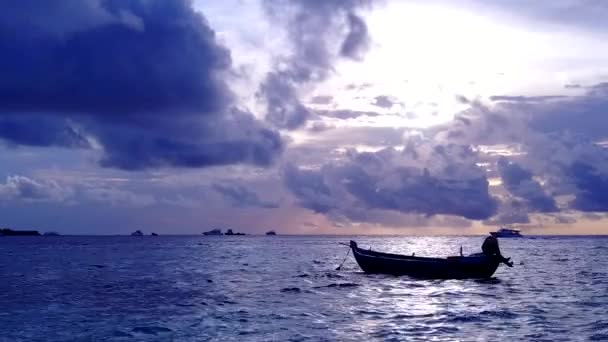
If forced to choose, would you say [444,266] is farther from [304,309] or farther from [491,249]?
[304,309]

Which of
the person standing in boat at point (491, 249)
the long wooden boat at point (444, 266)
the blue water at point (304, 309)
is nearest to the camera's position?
the blue water at point (304, 309)

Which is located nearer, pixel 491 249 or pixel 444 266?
pixel 491 249

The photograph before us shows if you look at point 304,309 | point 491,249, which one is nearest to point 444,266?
point 491,249

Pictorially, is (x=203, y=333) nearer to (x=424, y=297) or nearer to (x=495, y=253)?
(x=424, y=297)

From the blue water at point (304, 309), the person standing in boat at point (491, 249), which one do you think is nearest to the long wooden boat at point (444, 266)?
the person standing in boat at point (491, 249)

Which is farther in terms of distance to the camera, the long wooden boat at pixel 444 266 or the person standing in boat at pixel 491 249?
the long wooden boat at pixel 444 266

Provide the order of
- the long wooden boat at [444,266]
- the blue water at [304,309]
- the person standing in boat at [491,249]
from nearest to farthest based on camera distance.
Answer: the blue water at [304,309] < the person standing in boat at [491,249] < the long wooden boat at [444,266]

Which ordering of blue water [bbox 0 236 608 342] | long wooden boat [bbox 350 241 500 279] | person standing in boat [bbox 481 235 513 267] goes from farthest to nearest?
long wooden boat [bbox 350 241 500 279] → person standing in boat [bbox 481 235 513 267] → blue water [bbox 0 236 608 342]

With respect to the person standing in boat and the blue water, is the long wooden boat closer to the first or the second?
the person standing in boat

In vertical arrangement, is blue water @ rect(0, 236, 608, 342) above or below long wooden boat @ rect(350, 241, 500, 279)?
below

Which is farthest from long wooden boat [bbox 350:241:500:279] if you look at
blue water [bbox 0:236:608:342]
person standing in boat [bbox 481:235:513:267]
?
blue water [bbox 0:236:608:342]

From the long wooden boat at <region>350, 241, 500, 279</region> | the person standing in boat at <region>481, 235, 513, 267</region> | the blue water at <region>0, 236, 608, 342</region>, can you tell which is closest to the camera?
the blue water at <region>0, 236, 608, 342</region>

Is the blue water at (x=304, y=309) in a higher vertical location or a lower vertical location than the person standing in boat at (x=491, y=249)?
lower

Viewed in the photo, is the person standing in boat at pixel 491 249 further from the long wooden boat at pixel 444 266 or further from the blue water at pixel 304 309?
the blue water at pixel 304 309
